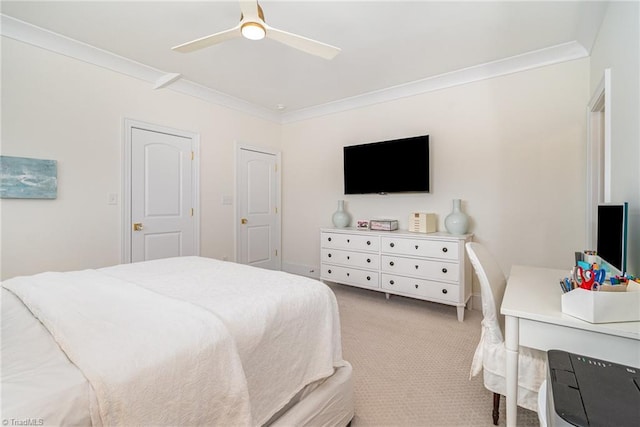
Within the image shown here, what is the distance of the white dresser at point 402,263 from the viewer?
2938 millimetres

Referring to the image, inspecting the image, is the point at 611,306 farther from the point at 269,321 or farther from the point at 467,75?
the point at 467,75

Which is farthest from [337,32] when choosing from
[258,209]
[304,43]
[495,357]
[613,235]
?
[258,209]

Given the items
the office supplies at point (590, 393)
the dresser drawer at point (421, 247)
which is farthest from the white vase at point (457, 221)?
the office supplies at point (590, 393)

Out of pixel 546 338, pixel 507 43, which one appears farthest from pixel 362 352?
pixel 507 43

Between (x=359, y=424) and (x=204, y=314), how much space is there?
1.10 metres

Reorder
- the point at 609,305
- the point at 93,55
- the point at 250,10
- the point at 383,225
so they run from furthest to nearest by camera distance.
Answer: the point at 383,225
the point at 93,55
the point at 250,10
the point at 609,305

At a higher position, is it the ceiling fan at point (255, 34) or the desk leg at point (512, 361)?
the ceiling fan at point (255, 34)

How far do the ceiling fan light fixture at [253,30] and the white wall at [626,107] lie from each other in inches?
77.0

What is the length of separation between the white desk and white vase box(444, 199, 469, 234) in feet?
5.49

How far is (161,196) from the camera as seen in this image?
3320 mm

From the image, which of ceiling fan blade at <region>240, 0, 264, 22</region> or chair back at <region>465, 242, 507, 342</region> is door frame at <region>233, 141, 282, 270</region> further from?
chair back at <region>465, 242, 507, 342</region>

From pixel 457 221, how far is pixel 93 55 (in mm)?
3892

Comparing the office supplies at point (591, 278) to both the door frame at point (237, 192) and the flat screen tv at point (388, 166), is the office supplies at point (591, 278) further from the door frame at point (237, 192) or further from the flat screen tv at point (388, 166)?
the door frame at point (237, 192)

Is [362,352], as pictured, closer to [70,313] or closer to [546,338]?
[546,338]
